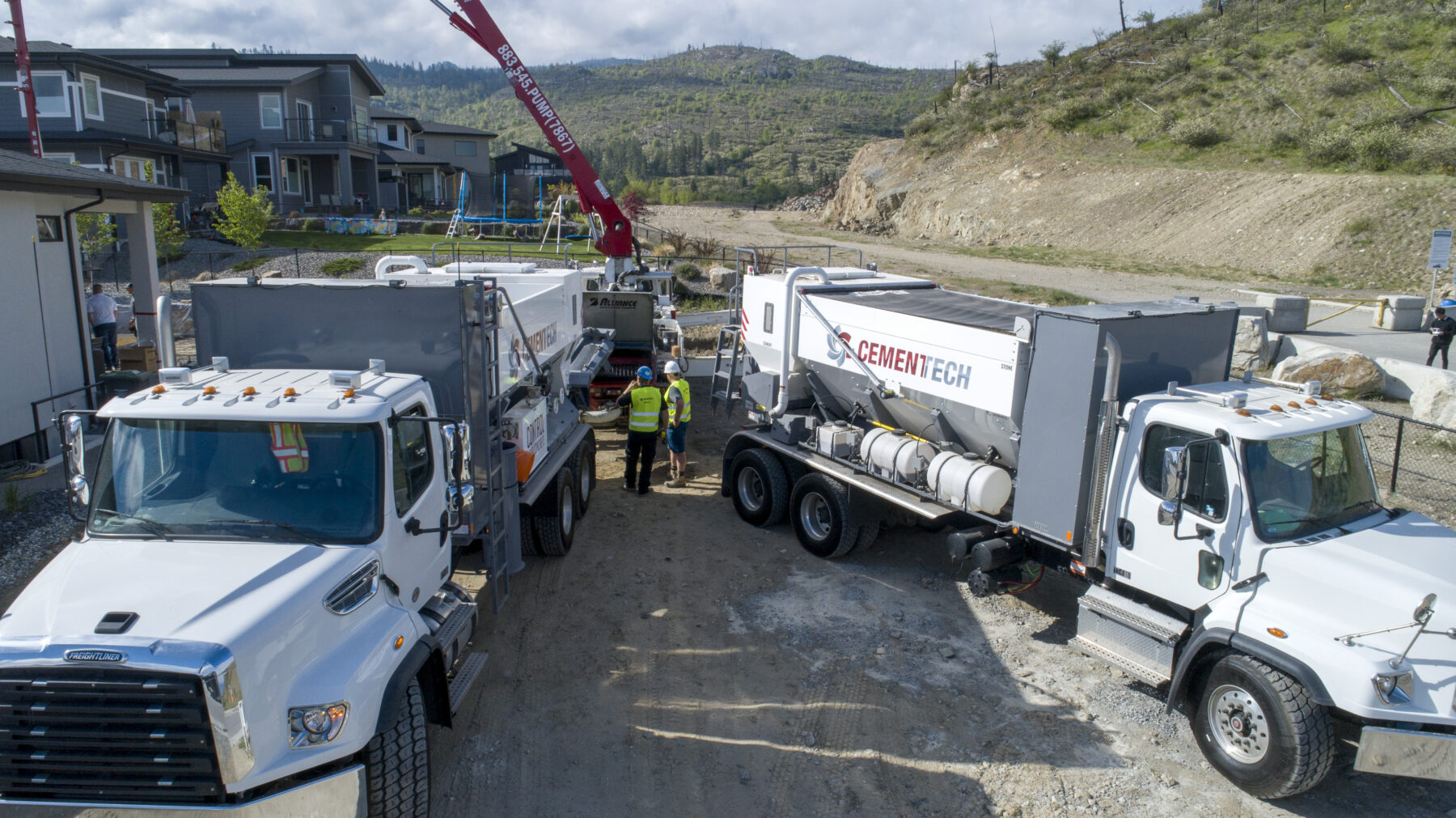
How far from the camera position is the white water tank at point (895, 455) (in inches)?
350

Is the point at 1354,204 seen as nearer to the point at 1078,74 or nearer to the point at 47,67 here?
the point at 1078,74

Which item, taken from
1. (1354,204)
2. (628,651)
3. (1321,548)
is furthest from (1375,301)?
(628,651)

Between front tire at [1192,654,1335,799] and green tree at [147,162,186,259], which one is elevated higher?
green tree at [147,162,186,259]

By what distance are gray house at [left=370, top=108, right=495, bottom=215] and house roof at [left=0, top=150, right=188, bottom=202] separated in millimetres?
35661

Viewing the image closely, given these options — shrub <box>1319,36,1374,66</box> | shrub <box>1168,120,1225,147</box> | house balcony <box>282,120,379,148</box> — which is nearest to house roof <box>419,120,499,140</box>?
house balcony <box>282,120,379,148</box>

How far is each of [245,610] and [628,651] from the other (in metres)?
3.90

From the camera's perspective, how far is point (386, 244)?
1350 inches

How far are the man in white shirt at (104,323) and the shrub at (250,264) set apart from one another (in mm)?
13125

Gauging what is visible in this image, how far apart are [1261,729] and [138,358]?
1759 centimetres

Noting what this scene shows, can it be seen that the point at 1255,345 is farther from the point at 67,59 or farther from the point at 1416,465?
the point at 67,59

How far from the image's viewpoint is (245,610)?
4223 mm

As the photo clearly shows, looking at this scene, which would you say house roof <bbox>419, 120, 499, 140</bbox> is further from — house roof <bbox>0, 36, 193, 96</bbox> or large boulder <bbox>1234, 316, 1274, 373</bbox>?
large boulder <bbox>1234, 316, 1274, 373</bbox>

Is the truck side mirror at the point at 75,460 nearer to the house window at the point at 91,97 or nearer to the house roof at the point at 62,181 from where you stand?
the house roof at the point at 62,181

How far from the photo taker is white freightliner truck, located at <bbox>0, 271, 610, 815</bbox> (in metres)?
3.92
